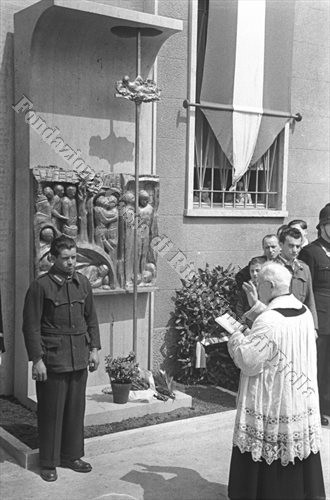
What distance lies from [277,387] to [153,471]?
5.61 ft

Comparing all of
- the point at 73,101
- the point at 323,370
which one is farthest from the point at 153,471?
the point at 73,101

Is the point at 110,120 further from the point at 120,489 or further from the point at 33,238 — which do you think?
the point at 120,489

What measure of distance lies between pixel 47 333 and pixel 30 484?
47.2 inches

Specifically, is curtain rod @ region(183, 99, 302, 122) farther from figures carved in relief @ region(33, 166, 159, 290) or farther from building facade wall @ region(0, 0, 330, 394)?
figures carved in relief @ region(33, 166, 159, 290)

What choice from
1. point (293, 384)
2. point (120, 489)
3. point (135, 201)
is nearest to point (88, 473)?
point (120, 489)

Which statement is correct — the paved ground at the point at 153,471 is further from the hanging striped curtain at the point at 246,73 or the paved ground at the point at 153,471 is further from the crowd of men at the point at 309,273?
the hanging striped curtain at the point at 246,73

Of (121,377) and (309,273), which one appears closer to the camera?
(121,377)

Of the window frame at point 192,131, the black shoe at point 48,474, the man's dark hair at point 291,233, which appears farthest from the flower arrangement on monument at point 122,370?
the window frame at point 192,131

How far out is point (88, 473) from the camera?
5.67 meters

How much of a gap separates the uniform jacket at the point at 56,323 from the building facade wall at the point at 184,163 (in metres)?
1.85

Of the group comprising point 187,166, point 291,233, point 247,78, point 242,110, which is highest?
point 247,78

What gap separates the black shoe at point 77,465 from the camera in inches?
224

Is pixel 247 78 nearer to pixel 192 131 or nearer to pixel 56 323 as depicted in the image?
pixel 192 131

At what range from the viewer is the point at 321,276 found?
23.5ft
